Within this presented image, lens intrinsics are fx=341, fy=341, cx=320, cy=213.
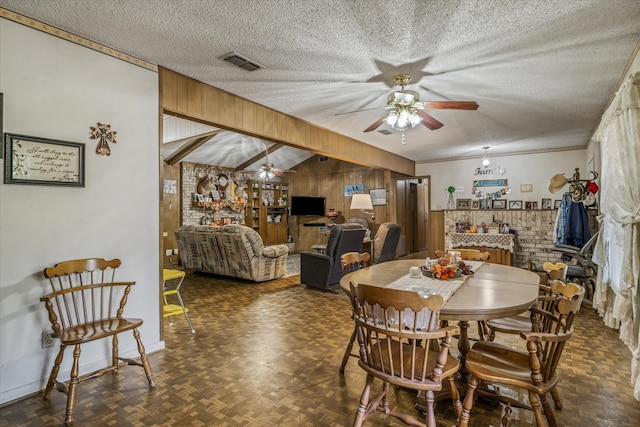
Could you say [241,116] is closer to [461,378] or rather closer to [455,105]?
[455,105]

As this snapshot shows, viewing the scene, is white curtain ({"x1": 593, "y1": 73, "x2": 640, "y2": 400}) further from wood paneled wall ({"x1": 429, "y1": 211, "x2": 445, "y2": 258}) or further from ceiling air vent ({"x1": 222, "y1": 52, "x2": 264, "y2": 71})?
wood paneled wall ({"x1": 429, "y1": 211, "x2": 445, "y2": 258})

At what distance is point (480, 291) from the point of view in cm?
207

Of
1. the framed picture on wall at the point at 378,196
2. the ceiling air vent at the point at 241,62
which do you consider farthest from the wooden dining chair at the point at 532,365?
the framed picture on wall at the point at 378,196

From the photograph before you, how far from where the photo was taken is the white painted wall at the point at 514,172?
683 cm

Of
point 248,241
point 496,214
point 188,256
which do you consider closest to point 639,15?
point 248,241

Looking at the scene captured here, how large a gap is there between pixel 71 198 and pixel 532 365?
10.2ft

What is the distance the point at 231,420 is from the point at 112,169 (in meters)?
2.10

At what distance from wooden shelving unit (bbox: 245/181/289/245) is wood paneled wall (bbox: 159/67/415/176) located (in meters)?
4.52

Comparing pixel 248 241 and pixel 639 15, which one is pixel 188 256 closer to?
pixel 248 241

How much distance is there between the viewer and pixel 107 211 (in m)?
2.73

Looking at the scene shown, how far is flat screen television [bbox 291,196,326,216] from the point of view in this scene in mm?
9906

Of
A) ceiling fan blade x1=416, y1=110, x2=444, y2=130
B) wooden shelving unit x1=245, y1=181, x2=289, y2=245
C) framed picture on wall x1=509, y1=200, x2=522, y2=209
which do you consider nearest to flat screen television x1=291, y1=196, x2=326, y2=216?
wooden shelving unit x1=245, y1=181, x2=289, y2=245

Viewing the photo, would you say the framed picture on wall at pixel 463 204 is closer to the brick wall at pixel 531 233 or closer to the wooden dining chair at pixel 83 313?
the brick wall at pixel 531 233

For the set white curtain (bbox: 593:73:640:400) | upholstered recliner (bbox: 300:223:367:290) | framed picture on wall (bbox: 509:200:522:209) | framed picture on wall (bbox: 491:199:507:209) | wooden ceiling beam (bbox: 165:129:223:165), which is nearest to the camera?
white curtain (bbox: 593:73:640:400)
